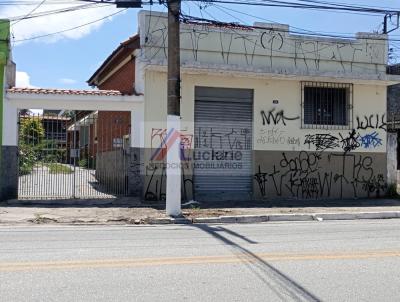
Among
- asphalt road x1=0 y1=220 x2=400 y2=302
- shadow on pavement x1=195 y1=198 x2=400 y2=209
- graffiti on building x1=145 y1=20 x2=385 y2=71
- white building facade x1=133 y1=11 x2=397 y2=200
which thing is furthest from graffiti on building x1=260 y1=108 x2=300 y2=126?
asphalt road x1=0 y1=220 x2=400 y2=302

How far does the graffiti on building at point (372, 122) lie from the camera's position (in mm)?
18844

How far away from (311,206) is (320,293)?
10.6 m

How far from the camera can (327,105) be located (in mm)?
18859

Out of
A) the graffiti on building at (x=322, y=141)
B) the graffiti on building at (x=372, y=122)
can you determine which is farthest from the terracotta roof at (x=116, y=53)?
the graffiti on building at (x=372, y=122)

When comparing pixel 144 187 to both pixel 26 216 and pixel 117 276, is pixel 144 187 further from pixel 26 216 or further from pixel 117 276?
pixel 117 276

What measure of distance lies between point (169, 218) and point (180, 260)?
5.55 meters

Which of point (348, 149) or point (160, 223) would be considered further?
point (348, 149)

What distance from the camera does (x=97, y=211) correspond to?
14578 millimetres

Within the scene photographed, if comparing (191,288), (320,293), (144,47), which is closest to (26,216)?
(144,47)

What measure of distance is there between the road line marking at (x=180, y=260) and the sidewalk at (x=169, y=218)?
5216mm

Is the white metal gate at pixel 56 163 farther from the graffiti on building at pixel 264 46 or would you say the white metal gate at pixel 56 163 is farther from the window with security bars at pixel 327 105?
the window with security bars at pixel 327 105

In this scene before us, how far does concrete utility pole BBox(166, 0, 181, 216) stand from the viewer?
44.3 ft

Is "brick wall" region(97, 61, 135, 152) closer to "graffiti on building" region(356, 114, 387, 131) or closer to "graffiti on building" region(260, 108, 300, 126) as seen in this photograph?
"graffiti on building" region(260, 108, 300, 126)

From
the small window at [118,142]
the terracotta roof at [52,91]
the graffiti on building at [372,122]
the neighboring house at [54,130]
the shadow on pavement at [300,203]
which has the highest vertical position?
the terracotta roof at [52,91]
